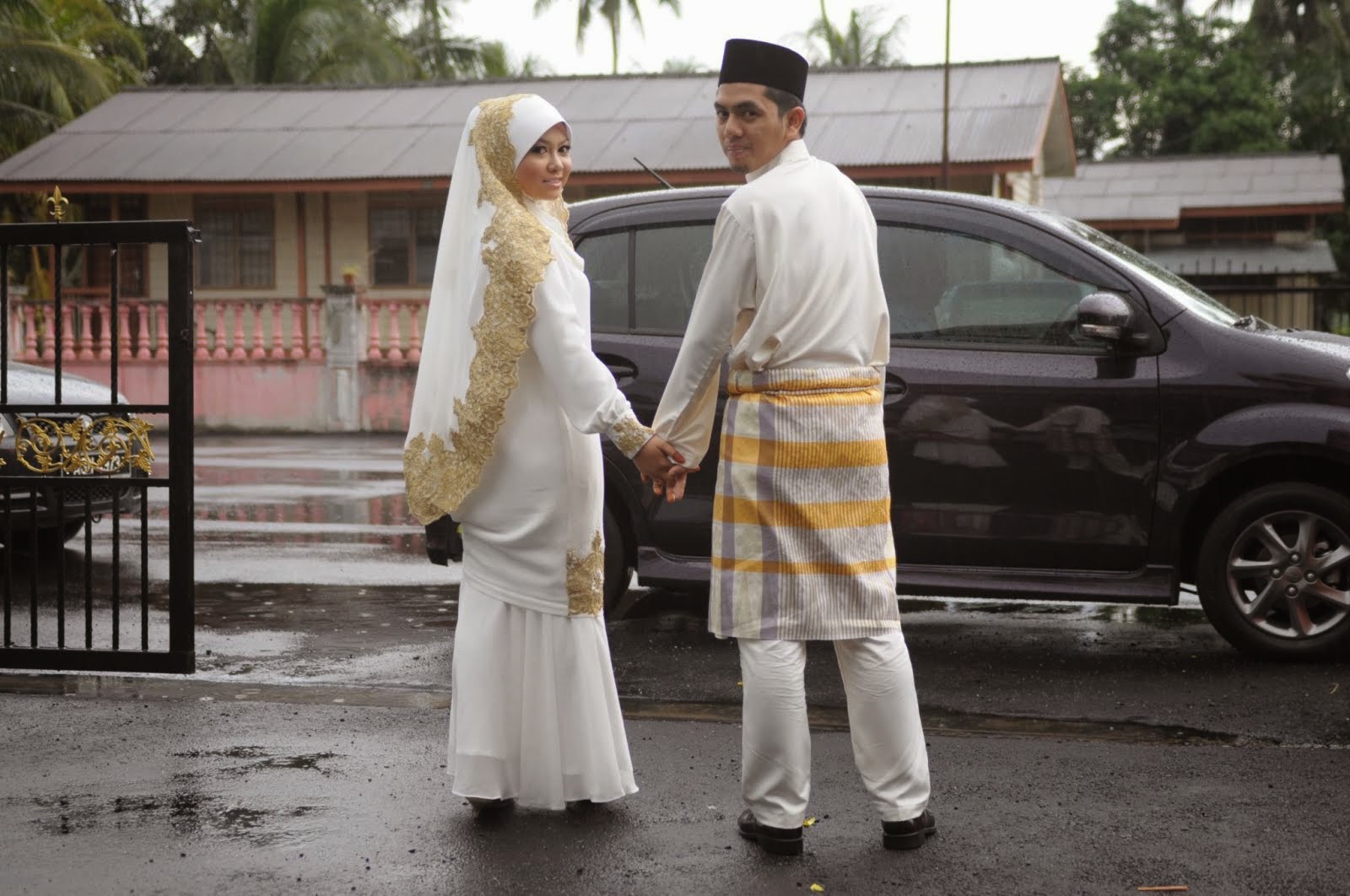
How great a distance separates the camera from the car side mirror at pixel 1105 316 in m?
6.37

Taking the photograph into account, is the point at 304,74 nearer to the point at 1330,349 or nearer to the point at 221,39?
the point at 221,39

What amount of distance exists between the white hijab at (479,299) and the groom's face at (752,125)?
515 millimetres

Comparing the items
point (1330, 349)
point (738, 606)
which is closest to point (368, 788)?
point (738, 606)

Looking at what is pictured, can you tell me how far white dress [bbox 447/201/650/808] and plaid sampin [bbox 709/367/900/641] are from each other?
1.62 ft

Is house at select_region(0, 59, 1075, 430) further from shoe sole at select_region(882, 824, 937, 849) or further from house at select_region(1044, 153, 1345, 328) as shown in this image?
shoe sole at select_region(882, 824, 937, 849)

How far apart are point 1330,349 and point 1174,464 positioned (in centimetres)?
Result: 82

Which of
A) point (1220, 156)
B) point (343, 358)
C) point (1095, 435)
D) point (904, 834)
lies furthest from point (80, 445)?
point (1220, 156)

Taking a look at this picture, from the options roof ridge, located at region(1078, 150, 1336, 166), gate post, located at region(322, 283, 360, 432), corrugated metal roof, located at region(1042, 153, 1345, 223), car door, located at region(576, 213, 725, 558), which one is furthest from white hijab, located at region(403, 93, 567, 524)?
roof ridge, located at region(1078, 150, 1336, 166)

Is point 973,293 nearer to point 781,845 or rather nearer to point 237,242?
point 781,845

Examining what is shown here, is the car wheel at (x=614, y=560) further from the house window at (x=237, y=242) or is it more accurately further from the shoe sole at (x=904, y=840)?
the house window at (x=237, y=242)

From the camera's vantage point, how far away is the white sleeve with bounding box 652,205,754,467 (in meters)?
4.08

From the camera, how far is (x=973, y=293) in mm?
6789

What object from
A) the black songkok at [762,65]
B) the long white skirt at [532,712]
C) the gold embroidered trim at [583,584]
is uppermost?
the black songkok at [762,65]

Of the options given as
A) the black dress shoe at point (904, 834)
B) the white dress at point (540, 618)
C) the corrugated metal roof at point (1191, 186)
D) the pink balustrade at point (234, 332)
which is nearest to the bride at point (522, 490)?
the white dress at point (540, 618)
